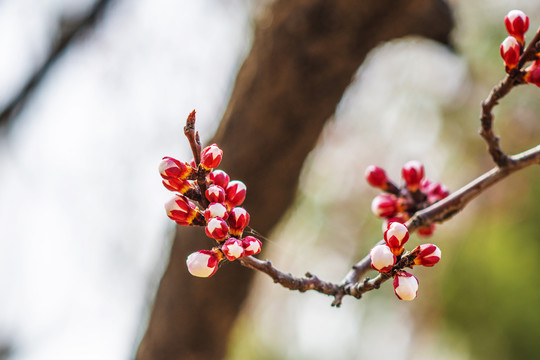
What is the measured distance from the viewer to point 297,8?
130 centimetres

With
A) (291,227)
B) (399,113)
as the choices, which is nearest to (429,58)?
(399,113)

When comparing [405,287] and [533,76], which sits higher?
[533,76]

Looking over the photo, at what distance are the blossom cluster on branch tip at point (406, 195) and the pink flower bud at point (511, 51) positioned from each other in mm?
218

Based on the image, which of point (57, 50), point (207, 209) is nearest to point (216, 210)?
point (207, 209)

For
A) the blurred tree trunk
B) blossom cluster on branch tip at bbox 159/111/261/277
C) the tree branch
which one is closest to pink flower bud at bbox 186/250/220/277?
blossom cluster on branch tip at bbox 159/111/261/277

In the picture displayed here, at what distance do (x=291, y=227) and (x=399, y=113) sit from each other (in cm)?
136

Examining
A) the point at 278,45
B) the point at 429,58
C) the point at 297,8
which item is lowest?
the point at 278,45

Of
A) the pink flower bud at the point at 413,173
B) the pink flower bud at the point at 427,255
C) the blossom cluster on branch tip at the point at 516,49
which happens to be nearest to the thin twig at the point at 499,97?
the blossom cluster on branch tip at the point at 516,49

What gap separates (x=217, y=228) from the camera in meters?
0.46

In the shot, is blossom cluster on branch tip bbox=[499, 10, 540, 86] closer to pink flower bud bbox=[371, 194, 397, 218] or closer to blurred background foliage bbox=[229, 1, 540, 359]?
pink flower bud bbox=[371, 194, 397, 218]

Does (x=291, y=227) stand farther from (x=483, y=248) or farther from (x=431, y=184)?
(x=431, y=184)

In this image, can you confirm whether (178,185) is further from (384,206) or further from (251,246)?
(384,206)

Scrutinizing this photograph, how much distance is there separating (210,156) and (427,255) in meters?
0.23

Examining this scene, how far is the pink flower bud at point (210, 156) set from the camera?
0.46 metres
